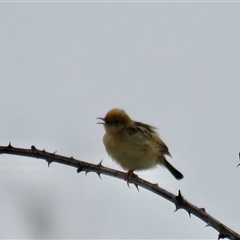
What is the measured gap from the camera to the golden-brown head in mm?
5590

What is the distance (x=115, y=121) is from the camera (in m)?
5.67

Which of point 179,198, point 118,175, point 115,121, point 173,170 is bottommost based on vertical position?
point 179,198

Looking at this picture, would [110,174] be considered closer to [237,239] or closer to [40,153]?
[40,153]

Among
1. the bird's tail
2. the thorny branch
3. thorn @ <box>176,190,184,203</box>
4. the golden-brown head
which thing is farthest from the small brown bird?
thorn @ <box>176,190,184,203</box>

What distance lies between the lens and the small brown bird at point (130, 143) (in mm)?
5328

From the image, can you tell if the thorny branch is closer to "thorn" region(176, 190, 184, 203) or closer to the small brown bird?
"thorn" region(176, 190, 184, 203)

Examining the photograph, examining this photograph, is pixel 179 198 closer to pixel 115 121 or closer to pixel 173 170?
pixel 115 121

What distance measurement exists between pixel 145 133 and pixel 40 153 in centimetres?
334

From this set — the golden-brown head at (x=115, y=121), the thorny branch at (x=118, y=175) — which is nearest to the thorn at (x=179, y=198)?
the thorny branch at (x=118, y=175)

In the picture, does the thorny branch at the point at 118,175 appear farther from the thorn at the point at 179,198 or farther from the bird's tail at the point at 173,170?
the bird's tail at the point at 173,170

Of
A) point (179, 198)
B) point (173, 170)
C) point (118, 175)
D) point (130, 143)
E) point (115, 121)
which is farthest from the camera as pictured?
point (173, 170)

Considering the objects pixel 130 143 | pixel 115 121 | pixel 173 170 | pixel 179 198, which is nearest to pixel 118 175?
pixel 179 198

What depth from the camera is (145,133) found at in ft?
18.9

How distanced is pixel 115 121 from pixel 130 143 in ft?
1.24
